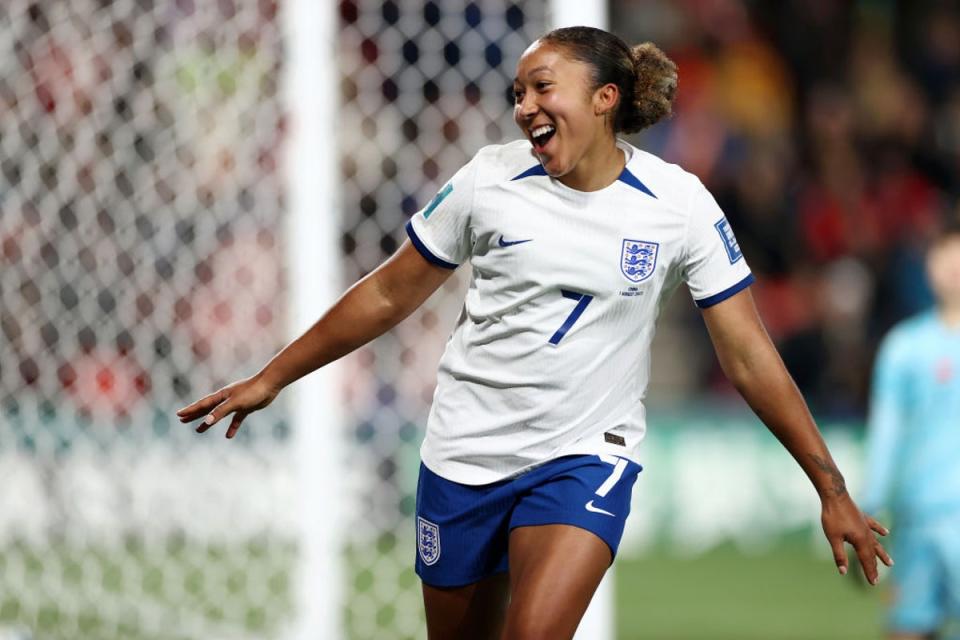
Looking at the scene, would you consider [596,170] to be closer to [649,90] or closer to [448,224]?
[649,90]

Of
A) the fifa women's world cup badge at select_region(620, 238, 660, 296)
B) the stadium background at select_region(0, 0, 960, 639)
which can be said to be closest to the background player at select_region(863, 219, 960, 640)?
the stadium background at select_region(0, 0, 960, 639)

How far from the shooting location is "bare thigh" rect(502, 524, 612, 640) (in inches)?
131

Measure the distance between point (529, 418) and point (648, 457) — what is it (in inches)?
231

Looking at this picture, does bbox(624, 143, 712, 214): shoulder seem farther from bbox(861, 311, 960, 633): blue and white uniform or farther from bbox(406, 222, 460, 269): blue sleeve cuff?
bbox(861, 311, 960, 633): blue and white uniform

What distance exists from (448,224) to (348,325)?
1.11 feet

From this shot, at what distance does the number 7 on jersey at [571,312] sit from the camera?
3484mm

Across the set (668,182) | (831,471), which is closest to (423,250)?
(668,182)

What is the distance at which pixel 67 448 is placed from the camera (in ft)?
23.4

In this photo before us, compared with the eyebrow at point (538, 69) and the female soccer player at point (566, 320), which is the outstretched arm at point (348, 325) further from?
the eyebrow at point (538, 69)

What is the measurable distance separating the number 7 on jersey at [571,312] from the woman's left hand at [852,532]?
2.26ft

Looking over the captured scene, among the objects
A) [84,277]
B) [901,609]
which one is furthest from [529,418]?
[84,277]

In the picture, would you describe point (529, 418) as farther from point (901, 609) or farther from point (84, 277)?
point (84, 277)

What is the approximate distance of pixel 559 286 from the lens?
3471 millimetres

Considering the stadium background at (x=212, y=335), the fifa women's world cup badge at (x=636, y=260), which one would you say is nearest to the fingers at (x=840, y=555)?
the fifa women's world cup badge at (x=636, y=260)
